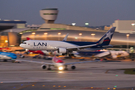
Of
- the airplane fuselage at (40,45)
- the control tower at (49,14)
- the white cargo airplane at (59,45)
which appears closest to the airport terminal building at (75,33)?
the control tower at (49,14)

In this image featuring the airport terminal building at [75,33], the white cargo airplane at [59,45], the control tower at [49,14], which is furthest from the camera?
the control tower at [49,14]

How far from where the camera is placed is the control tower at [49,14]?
516ft

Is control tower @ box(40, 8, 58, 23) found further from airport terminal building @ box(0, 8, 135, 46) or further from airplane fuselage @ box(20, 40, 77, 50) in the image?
airplane fuselage @ box(20, 40, 77, 50)

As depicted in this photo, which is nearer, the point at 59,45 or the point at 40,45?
the point at 40,45

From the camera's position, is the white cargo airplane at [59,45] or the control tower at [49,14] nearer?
the white cargo airplane at [59,45]

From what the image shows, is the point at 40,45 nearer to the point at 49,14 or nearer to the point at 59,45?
the point at 59,45

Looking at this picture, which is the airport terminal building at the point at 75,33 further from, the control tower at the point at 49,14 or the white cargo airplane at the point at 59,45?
the white cargo airplane at the point at 59,45

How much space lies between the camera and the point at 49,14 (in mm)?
157750

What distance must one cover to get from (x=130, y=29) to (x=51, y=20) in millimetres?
53144

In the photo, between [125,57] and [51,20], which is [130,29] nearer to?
[51,20]

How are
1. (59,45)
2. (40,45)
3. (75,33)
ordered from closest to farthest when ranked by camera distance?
1. (40,45)
2. (59,45)
3. (75,33)

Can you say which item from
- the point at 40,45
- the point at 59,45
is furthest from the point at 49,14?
the point at 40,45

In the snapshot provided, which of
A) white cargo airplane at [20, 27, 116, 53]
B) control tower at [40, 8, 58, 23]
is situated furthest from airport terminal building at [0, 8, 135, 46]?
white cargo airplane at [20, 27, 116, 53]

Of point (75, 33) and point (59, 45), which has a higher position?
point (75, 33)
